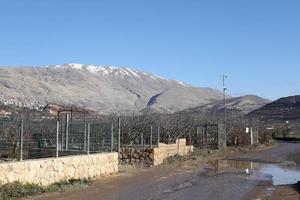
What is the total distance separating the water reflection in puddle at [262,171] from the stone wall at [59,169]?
6095 mm

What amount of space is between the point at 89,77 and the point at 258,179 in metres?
151

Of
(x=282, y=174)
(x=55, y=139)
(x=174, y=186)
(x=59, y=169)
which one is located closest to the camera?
(x=59, y=169)

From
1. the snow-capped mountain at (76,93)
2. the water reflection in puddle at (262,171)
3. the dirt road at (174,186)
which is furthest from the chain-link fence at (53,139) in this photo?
the snow-capped mountain at (76,93)

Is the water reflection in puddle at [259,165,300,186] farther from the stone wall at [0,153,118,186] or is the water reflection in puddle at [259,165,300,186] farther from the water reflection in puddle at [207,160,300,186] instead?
the stone wall at [0,153,118,186]

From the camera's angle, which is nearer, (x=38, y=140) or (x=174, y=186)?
(x=174, y=186)

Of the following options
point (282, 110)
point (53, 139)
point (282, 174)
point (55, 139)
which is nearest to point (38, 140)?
point (55, 139)

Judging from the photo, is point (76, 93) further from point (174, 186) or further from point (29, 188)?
point (29, 188)

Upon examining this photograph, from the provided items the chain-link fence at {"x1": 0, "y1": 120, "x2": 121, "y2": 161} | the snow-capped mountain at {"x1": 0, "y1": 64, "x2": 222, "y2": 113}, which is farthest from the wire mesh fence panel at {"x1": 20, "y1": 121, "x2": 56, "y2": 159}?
the snow-capped mountain at {"x1": 0, "y1": 64, "x2": 222, "y2": 113}

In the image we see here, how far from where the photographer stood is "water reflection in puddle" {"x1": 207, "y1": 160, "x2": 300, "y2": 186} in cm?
2600

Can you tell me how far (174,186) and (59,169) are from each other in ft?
15.6

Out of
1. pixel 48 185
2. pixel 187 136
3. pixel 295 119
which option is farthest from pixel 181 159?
pixel 295 119

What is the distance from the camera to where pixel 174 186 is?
22.0 meters

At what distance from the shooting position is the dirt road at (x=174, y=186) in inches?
746

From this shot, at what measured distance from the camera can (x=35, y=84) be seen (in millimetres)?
123625
